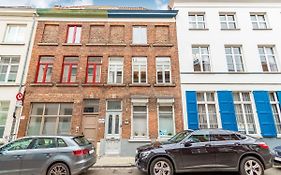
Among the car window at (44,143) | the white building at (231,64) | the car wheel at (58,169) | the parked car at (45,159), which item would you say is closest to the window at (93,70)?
the white building at (231,64)

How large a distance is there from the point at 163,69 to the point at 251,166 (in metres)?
8.24

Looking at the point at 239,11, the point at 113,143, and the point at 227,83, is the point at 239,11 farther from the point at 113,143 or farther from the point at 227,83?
the point at 113,143

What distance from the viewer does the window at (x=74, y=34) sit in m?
13.4

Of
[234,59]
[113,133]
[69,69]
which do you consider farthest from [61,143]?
[234,59]

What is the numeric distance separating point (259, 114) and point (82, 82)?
1236 centimetres

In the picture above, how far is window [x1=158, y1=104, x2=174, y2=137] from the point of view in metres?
11.5

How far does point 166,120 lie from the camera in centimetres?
1183

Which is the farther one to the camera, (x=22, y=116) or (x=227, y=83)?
(x=227, y=83)

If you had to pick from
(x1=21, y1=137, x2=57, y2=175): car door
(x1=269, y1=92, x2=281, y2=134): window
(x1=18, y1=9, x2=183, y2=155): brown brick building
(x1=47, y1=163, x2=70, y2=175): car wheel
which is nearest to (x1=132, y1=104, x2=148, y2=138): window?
(x1=18, y1=9, x2=183, y2=155): brown brick building

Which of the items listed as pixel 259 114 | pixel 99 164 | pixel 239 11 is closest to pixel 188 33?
pixel 239 11

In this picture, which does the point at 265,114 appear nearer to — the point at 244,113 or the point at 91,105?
the point at 244,113

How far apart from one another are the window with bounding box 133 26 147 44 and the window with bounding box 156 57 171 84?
205 cm

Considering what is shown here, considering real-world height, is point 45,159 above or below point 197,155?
below

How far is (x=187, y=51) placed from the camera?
13016mm
